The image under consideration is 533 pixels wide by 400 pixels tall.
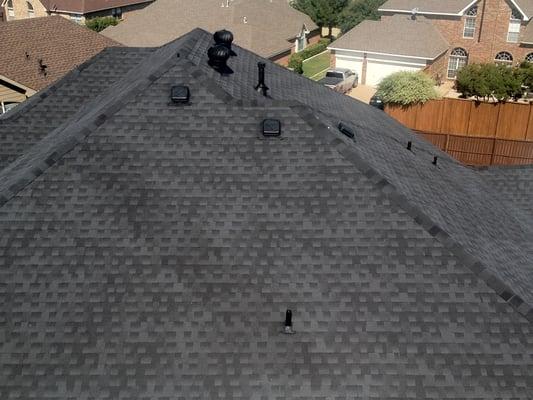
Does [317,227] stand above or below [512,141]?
above

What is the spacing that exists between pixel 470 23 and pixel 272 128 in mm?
47982

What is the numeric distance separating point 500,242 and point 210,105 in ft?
21.8

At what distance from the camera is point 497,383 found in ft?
26.7

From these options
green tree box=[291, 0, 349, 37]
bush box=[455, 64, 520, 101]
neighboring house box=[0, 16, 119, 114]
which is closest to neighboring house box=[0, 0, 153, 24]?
green tree box=[291, 0, 349, 37]

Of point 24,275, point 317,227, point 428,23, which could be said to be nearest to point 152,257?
point 24,275

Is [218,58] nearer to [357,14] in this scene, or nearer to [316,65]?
[316,65]

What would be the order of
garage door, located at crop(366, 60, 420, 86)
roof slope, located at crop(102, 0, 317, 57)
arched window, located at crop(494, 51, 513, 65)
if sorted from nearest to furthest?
garage door, located at crop(366, 60, 420, 86), roof slope, located at crop(102, 0, 317, 57), arched window, located at crop(494, 51, 513, 65)

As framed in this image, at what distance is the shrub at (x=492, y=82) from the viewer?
37.4m

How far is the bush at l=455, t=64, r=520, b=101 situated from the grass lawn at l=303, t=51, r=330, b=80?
51.1ft

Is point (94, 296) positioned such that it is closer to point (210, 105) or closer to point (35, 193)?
point (35, 193)

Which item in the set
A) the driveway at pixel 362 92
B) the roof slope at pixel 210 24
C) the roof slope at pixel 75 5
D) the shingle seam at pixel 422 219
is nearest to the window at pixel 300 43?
the roof slope at pixel 210 24

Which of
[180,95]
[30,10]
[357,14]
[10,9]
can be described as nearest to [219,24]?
[357,14]

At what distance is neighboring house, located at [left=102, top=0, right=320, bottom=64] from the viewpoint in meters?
51.1

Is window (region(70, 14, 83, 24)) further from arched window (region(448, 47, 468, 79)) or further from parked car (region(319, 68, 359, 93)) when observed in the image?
arched window (region(448, 47, 468, 79))
